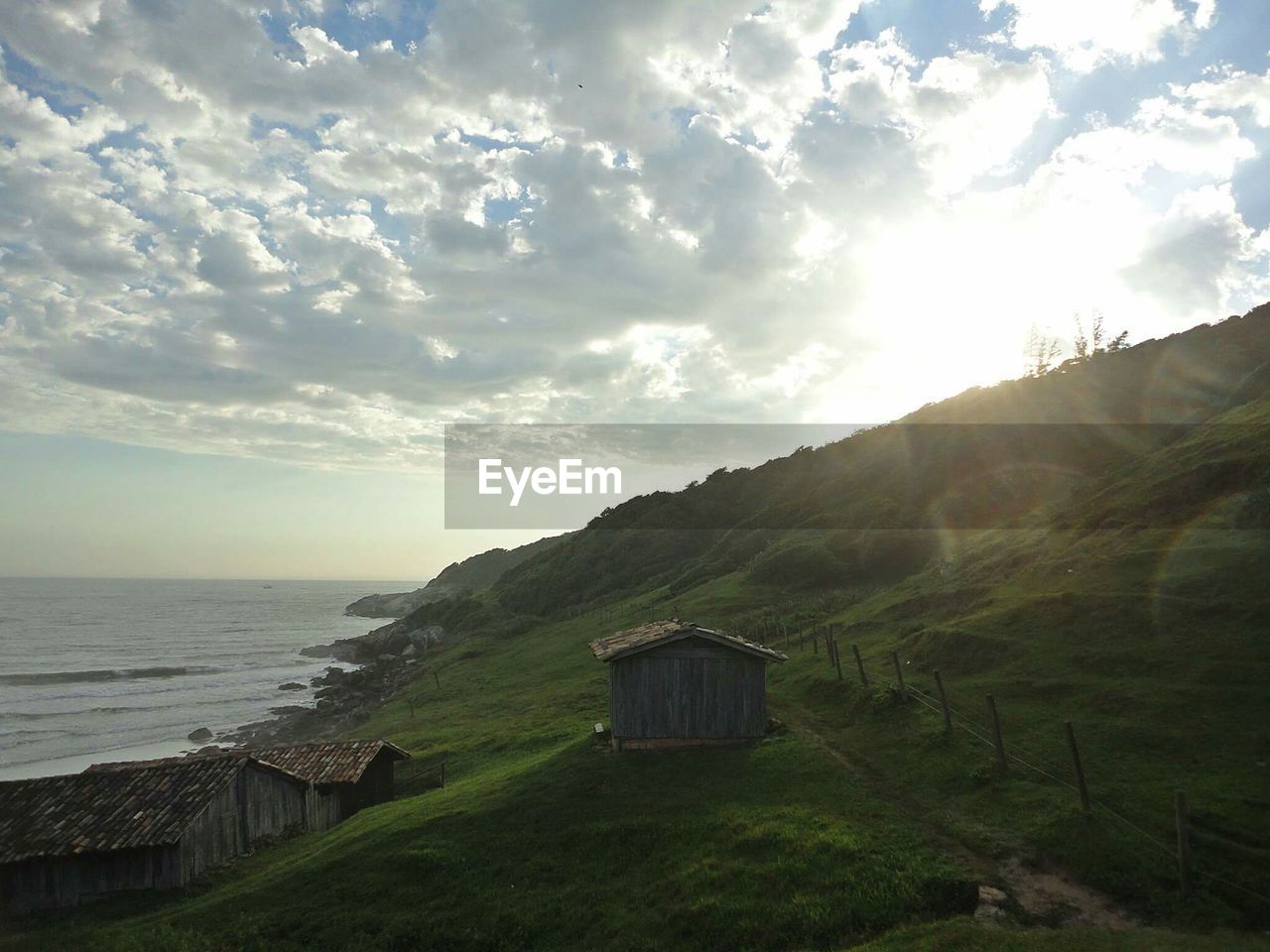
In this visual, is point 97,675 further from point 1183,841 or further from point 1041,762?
point 1183,841

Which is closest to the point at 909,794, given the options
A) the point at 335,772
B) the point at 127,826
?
the point at 335,772

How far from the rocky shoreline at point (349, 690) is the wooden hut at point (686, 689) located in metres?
44.9

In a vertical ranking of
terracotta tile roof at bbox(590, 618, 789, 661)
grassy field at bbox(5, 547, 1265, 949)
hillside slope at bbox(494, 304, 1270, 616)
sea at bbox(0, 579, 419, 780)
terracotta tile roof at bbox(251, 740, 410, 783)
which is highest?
hillside slope at bbox(494, 304, 1270, 616)

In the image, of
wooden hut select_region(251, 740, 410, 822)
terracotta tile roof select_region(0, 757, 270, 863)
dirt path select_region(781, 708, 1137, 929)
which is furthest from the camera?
wooden hut select_region(251, 740, 410, 822)

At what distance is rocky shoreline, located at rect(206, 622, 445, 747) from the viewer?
66.6m

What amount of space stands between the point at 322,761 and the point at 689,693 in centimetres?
1964

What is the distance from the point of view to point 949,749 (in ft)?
79.8

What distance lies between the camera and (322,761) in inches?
1446

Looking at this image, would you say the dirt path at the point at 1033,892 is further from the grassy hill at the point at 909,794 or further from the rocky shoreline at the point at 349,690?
the rocky shoreline at the point at 349,690

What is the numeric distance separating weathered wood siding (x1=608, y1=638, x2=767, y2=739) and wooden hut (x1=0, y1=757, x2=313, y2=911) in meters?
16.2

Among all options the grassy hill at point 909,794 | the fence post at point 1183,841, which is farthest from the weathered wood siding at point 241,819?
the fence post at point 1183,841

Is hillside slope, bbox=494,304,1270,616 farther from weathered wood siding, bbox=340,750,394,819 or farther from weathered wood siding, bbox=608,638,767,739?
weathered wood siding, bbox=340,750,394,819

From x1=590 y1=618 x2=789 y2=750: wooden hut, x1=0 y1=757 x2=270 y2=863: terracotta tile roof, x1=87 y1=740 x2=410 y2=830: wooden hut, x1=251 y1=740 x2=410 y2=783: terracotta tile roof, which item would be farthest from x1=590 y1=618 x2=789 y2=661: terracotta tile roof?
x1=0 y1=757 x2=270 y2=863: terracotta tile roof

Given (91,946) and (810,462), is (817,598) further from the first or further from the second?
(810,462)
